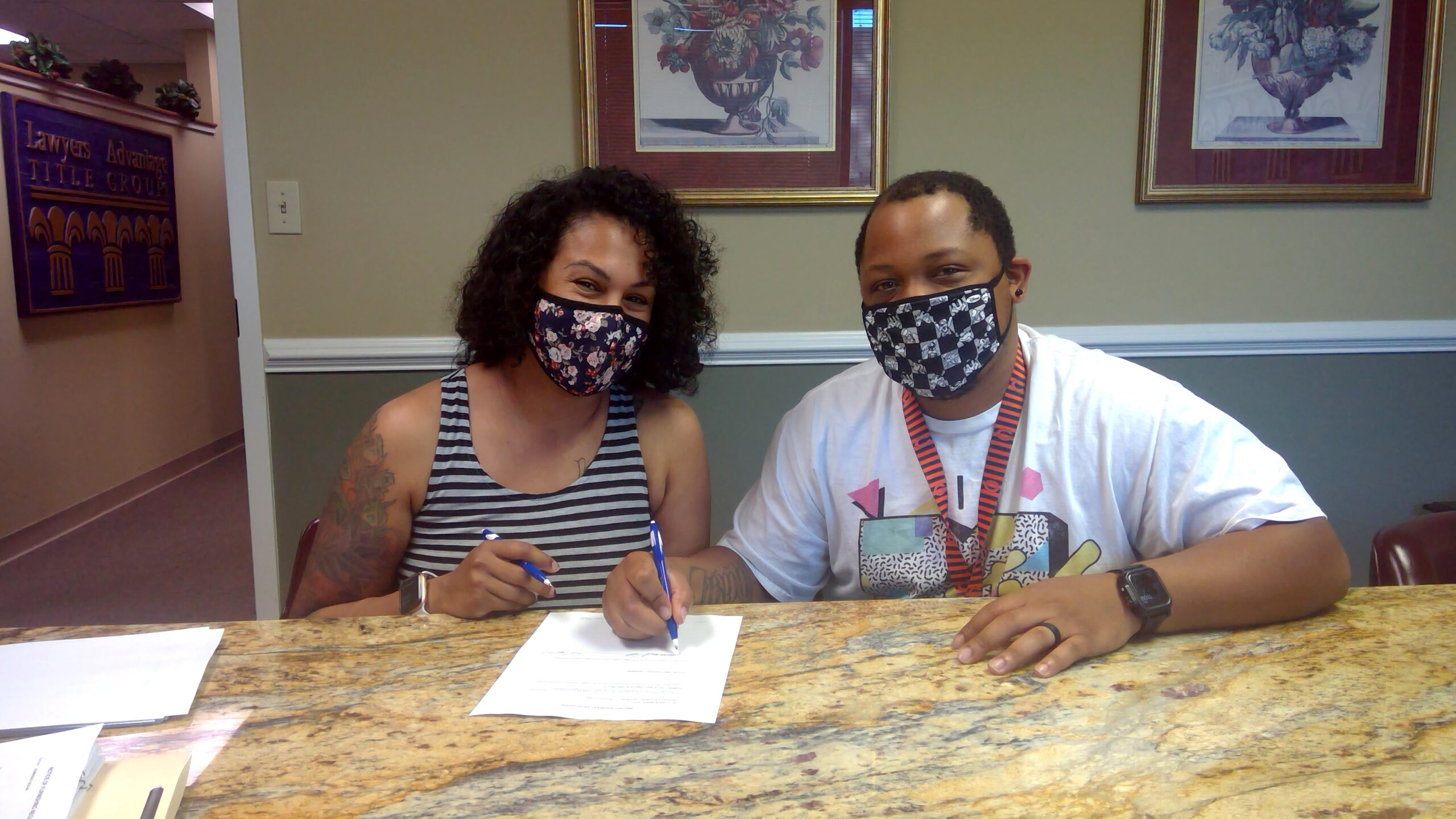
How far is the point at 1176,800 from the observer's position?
25.8 inches

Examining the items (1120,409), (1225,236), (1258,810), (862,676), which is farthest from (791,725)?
(1225,236)

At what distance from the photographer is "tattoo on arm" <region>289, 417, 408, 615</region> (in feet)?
4.37

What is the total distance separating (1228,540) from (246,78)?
7.99ft

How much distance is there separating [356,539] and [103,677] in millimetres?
452

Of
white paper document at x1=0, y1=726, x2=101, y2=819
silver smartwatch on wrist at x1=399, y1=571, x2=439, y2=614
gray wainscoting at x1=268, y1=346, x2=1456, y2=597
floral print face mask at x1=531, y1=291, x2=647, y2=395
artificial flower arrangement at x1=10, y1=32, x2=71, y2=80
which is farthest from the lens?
artificial flower arrangement at x1=10, y1=32, x2=71, y2=80

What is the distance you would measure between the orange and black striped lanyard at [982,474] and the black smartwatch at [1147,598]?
0.33 m

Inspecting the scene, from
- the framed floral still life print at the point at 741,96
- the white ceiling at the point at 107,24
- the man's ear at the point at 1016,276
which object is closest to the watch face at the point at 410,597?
the man's ear at the point at 1016,276

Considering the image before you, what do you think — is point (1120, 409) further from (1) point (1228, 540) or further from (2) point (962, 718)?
(2) point (962, 718)

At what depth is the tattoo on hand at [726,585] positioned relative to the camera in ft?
4.30

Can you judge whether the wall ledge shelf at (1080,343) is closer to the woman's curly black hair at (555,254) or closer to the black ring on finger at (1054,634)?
the woman's curly black hair at (555,254)

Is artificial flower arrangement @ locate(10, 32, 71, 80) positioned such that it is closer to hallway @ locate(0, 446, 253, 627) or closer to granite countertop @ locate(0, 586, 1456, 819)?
hallway @ locate(0, 446, 253, 627)

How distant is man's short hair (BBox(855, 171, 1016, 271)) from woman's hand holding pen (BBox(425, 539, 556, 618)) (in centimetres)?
69

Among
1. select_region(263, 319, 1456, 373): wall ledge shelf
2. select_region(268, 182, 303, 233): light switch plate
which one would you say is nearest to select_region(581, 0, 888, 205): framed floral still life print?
select_region(263, 319, 1456, 373): wall ledge shelf

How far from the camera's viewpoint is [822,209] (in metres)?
2.46
